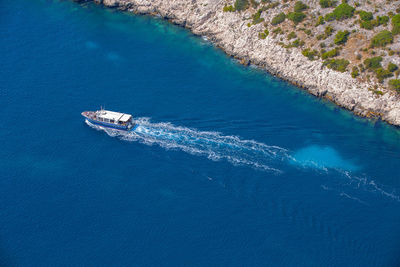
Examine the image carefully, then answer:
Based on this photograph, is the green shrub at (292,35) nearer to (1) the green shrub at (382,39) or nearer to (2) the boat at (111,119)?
(1) the green shrub at (382,39)

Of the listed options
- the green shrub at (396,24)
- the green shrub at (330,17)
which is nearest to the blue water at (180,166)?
the green shrub at (330,17)

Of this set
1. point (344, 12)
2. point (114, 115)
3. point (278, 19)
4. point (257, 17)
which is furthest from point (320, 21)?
point (114, 115)

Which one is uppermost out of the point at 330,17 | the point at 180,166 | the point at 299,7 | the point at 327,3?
the point at 327,3

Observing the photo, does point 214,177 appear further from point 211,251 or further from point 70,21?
point 70,21

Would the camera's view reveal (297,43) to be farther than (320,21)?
No

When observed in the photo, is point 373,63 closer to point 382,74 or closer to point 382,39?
point 382,74

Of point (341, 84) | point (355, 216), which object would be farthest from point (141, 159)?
point (341, 84)

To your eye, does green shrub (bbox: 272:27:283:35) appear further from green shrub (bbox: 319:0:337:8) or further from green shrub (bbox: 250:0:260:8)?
green shrub (bbox: 319:0:337:8)
